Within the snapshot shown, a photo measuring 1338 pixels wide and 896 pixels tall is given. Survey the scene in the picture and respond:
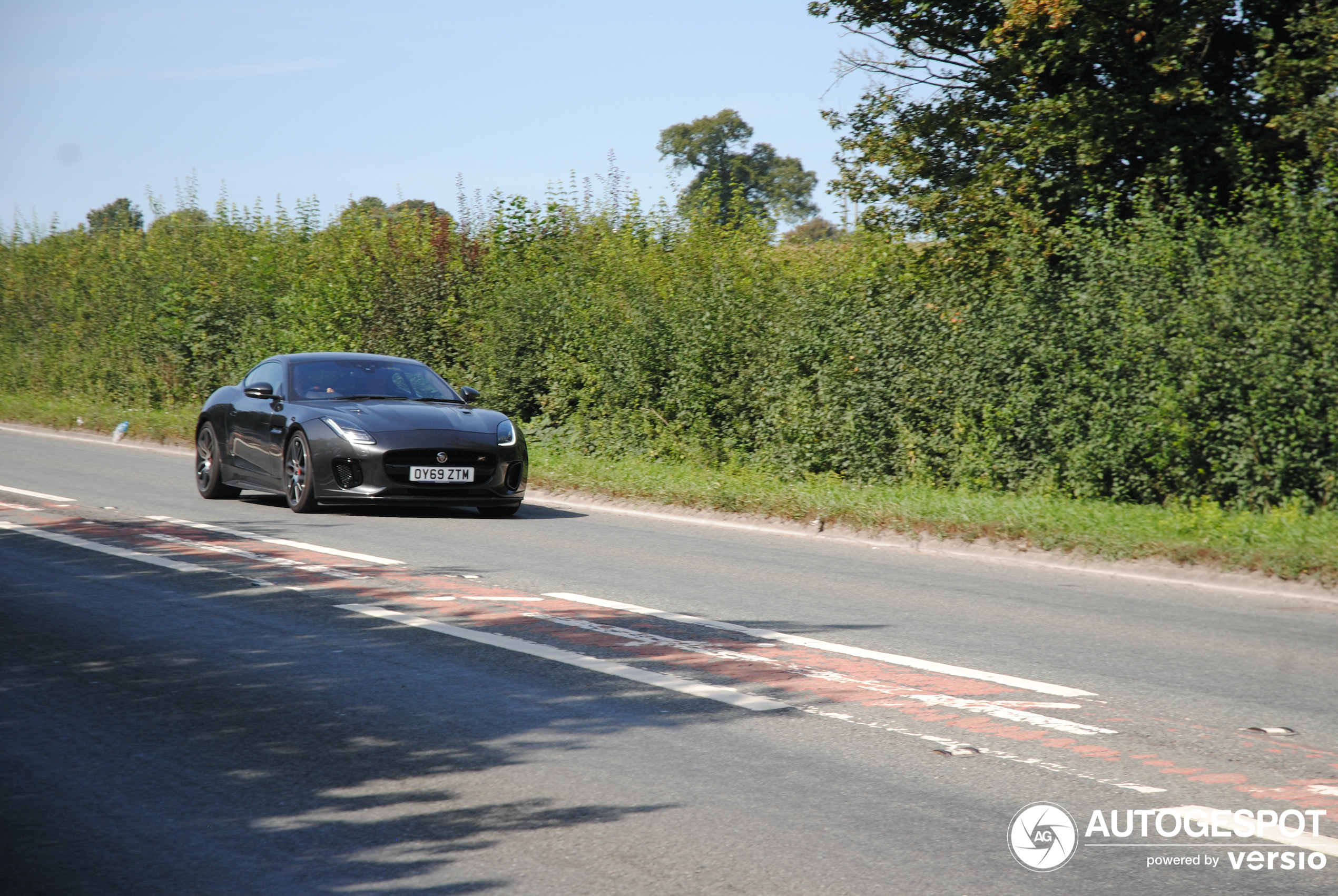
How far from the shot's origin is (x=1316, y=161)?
14.4m

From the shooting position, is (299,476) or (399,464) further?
(299,476)

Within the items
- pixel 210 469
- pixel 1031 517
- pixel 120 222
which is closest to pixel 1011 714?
pixel 1031 517

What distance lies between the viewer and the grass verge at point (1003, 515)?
10.0 m

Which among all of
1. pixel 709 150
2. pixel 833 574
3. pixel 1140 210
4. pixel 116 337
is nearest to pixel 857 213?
pixel 1140 210

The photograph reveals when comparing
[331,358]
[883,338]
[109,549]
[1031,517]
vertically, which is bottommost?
[109,549]

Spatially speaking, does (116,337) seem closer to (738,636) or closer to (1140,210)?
(1140,210)

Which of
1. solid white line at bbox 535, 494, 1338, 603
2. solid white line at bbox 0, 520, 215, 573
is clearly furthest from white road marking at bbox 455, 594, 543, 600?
solid white line at bbox 535, 494, 1338, 603

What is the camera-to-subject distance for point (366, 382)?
46.1 ft

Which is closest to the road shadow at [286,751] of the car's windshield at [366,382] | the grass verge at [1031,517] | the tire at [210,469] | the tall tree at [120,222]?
the grass verge at [1031,517]

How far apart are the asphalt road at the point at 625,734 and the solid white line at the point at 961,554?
0.35m

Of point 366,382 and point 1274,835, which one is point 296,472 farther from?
point 1274,835

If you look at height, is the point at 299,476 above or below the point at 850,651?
above

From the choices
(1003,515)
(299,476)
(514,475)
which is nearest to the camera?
(1003,515)

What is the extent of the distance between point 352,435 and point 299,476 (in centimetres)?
86
